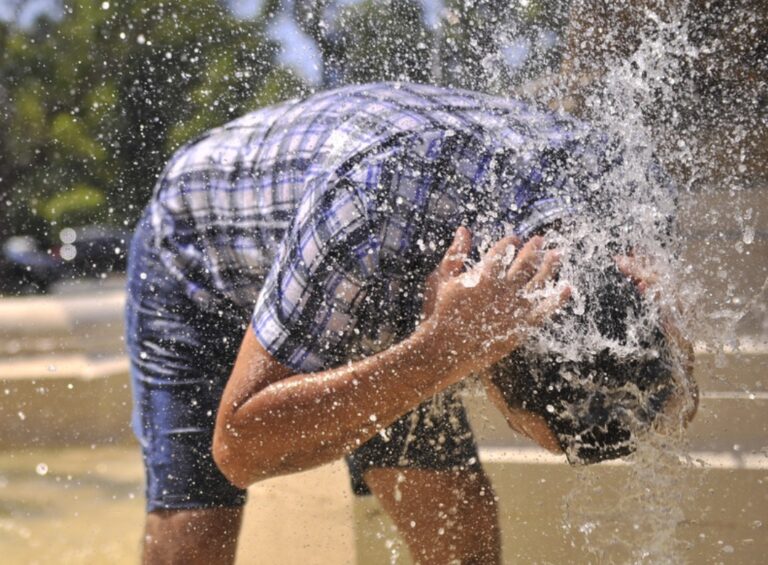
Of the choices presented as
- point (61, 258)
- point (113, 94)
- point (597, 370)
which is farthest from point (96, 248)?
point (597, 370)

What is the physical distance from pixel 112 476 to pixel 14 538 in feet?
1.97

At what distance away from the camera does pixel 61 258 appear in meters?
7.14

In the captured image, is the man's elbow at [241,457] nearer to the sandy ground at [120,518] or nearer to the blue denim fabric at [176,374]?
the blue denim fabric at [176,374]

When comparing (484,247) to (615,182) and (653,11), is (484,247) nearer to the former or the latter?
(615,182)

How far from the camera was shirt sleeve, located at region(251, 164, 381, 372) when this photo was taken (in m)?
1.45

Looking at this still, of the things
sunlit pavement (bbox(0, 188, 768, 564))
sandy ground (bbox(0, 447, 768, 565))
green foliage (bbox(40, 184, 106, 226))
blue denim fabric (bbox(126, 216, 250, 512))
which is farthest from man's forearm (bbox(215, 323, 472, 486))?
green foliage (bbox(40, 184, 106, 226))

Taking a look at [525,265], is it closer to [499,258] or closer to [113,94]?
[499,258]

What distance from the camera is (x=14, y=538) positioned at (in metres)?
2.95

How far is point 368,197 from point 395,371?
26 centimetres

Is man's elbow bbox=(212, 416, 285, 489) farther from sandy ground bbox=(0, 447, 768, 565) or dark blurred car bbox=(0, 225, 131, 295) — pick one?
dark blurred car bbox=(0, 225, 131, 295)

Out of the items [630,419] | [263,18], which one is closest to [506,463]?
[630,419]

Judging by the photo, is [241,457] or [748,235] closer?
[241,457]

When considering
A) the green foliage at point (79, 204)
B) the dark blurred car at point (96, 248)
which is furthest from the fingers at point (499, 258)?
the green foliage at point (79, 204)

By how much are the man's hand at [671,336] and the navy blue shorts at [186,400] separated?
41cm
